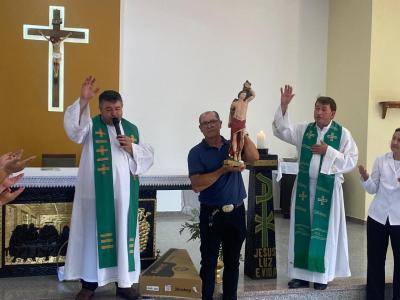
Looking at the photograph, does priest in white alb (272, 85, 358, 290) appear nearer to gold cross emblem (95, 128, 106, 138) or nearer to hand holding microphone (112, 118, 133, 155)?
hand holding microphone (112, 118, 133, 155)

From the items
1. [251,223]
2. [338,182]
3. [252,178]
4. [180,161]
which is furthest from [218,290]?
[180,161]

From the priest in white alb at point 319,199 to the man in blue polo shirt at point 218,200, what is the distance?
77 cm

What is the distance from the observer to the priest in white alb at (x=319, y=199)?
12.4ft

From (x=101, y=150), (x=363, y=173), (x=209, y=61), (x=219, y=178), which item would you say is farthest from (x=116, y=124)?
(x=209, y=61)

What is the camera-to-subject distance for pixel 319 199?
3.87m

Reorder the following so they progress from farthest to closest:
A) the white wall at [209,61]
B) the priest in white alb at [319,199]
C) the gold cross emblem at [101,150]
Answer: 1. the white wall at [209,61]
2. the priest in white alb at [319,199]
3. the gold cross emblem at [101,150]

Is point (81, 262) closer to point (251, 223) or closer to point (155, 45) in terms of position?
point (251, 223)

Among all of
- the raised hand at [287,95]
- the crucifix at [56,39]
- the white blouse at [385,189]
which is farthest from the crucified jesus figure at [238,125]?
the crucifix at [56,39]

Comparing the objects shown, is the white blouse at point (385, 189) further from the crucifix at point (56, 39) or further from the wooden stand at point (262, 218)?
the crucifix at point (56, 39)

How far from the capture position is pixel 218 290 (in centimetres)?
378

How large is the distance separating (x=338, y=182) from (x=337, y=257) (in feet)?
1.99

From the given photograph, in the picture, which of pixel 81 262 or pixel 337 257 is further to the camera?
pixel 337 257

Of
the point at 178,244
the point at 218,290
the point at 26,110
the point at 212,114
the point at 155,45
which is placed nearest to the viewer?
the point at 212,114

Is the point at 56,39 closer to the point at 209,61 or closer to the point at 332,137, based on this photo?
the point at 209,61
